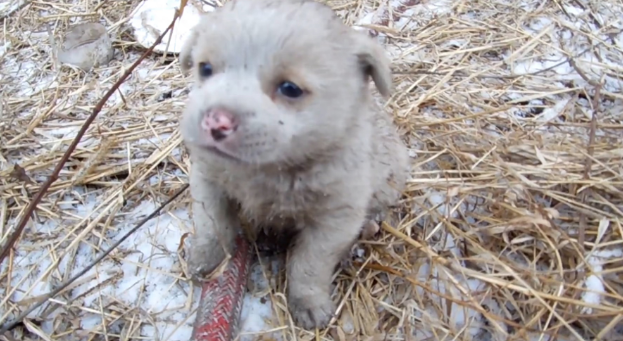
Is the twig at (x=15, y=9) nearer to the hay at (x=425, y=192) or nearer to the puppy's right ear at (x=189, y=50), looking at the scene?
the hay at (x=425, y=192)

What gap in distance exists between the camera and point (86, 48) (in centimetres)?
389

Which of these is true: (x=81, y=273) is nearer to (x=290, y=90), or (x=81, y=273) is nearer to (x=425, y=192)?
(x=290, y=90)

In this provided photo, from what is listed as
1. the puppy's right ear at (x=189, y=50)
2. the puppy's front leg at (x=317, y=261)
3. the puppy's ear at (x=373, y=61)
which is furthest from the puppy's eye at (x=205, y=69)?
the puppy's front leg at (x=317, y=261)

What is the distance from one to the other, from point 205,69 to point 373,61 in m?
0.57

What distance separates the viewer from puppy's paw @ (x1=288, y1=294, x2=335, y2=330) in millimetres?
2375

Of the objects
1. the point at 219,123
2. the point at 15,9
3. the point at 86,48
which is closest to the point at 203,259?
the point at 219,123

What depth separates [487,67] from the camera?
379 cm

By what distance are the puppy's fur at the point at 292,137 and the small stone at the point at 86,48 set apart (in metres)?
1.86

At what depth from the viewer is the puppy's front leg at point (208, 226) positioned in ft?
7.62

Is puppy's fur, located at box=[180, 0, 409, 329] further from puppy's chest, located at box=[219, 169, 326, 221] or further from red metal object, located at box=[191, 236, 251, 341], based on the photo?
red metal object, located at box=[191, 236, 251, 341]

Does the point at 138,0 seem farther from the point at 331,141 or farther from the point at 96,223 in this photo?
the point at 331,141

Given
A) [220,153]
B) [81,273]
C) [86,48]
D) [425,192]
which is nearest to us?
[220,153]

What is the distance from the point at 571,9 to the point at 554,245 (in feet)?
7.67

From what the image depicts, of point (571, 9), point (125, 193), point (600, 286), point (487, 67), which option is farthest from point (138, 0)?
point (600, 286)
